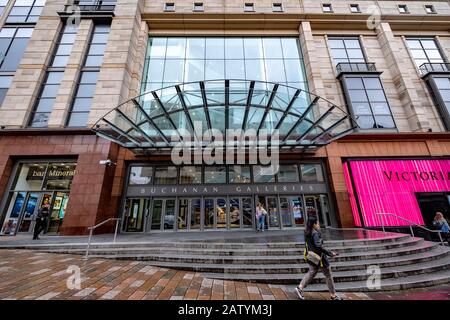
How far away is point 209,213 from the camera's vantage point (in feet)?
42.5

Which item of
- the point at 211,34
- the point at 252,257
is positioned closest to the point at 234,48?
the point at 211,34

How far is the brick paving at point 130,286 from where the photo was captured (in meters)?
4.04

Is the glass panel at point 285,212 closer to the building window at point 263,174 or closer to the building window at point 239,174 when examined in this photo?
the building window at point 263,174

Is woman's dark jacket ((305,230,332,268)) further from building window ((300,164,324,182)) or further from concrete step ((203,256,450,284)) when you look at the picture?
building window ((300,164,324,182))

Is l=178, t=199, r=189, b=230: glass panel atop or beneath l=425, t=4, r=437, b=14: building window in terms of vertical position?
beneath

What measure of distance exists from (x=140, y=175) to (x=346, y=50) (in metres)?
19.4

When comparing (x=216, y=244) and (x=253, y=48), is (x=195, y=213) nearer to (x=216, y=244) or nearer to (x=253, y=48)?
(x=216, y=244)

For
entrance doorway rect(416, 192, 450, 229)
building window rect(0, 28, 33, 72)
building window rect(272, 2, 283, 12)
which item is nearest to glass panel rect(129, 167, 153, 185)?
building window rect(0, 28, 33, 72)

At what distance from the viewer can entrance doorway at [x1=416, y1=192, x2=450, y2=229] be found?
11969 mm

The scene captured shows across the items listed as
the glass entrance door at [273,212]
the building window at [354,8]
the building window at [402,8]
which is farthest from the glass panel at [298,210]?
the building window at [402,8]

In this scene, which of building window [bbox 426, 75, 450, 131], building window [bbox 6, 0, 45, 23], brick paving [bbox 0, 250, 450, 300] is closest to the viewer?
brick paving [bbox 0, 250, 450, 300]

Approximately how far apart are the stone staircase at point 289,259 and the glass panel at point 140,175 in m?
5.85

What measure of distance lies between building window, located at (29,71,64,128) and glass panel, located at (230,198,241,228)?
13.3m
